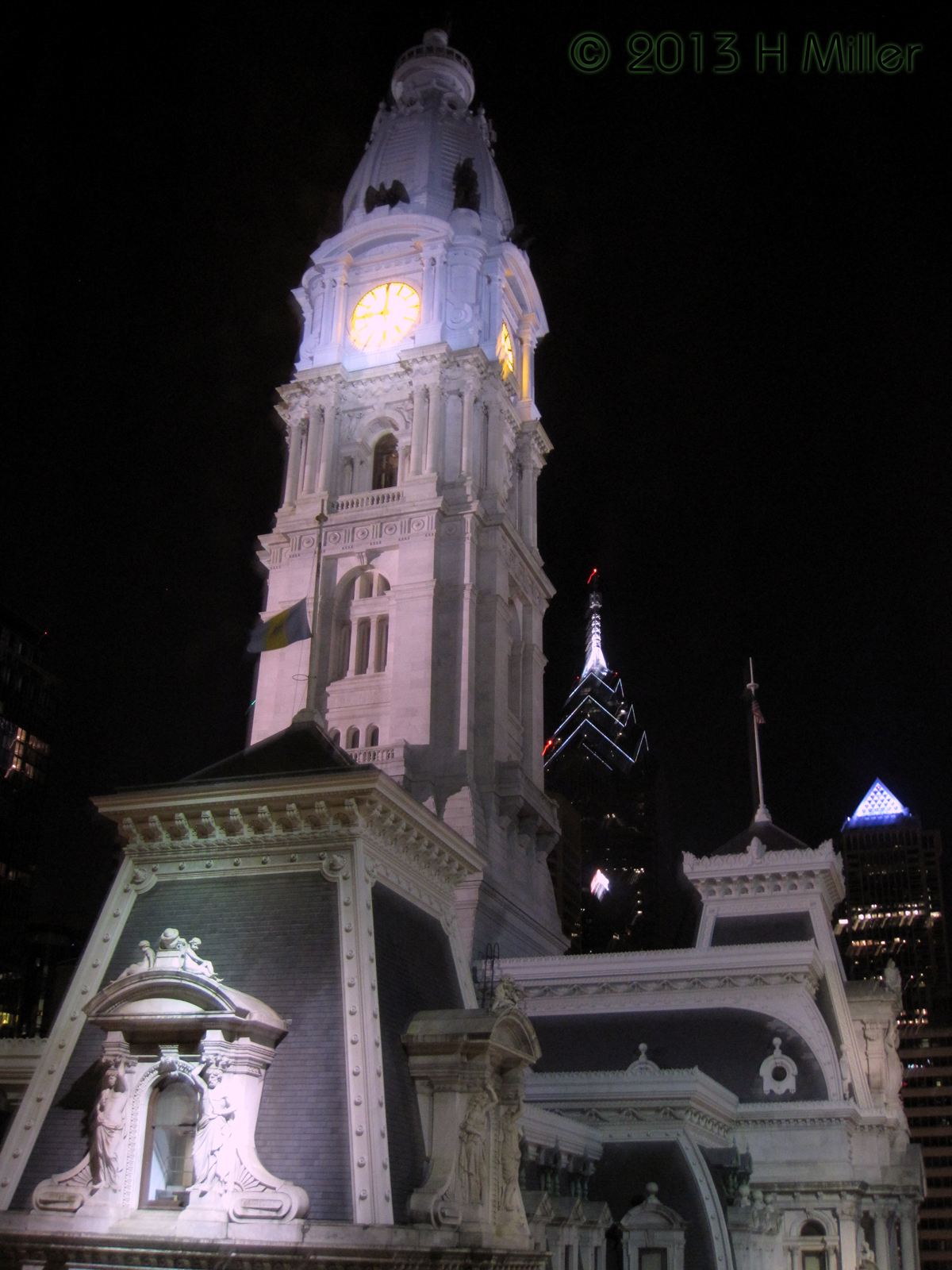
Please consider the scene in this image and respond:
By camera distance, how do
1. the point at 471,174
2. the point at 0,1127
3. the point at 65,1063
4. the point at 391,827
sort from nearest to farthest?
the point at 65,1063 < the point at 391,827 < the point at 0,1127 < the point at 471,174

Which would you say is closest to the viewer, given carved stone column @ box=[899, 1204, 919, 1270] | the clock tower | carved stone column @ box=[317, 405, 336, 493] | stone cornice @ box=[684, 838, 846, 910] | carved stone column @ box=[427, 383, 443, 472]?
carved stone column @ box=[899, 1204, 919, 1270]

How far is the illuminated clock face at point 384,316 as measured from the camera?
64000 millimetres

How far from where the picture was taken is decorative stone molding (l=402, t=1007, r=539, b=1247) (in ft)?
56.9

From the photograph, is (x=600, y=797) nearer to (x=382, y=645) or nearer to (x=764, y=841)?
(x=382, y=645)

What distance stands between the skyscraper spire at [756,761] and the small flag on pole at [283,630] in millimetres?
25774

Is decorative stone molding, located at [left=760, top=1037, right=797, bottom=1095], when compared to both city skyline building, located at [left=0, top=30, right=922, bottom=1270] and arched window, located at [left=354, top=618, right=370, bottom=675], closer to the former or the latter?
city skyline building, located at [left=0, top=30, right=922, bottom=1270]

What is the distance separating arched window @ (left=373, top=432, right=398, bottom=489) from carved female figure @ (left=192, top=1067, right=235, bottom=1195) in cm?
4787

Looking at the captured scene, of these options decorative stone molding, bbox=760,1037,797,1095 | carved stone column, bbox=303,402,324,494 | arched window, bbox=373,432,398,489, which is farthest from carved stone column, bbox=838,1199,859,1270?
arched window, bbox=373,432,398,489

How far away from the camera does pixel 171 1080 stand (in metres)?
16.9

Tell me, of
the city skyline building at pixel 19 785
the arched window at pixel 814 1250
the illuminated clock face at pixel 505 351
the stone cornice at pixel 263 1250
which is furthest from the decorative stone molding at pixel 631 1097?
the city skyline building at pixel 19 785

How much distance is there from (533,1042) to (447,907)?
3739 mm

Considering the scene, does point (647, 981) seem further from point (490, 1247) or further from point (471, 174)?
point (471, 174)

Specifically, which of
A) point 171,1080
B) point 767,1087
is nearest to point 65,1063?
point 171,1080

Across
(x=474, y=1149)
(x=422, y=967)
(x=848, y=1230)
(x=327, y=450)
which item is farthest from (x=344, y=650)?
(x=474, y=1149)
